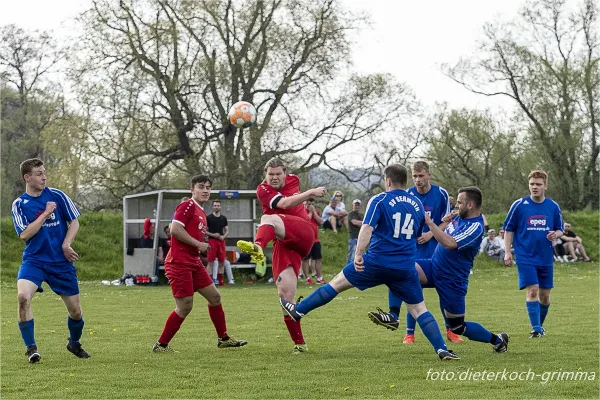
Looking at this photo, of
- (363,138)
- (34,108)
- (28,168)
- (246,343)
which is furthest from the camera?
(34,108)

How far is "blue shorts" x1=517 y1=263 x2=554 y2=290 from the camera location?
1072 centimetres

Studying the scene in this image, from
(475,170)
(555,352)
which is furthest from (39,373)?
(475,170)

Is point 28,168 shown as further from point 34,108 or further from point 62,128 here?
point 34,108

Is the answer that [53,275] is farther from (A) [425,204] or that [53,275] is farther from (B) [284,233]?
(A) [425,204]

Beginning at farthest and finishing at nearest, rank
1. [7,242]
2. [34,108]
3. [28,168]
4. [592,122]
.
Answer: [592,122]
[34,108]
[7,242]
[28,168]

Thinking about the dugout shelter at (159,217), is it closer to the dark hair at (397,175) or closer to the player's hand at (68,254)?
the player's hand at (68,254)

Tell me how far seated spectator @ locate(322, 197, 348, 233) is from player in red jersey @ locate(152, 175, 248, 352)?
15649mm

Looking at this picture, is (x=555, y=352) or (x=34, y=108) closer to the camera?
(x=555, y=352)

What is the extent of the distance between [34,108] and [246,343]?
32.7 meters

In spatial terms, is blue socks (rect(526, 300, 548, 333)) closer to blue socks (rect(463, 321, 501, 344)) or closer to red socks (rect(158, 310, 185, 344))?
blue socks (rect(463, 321, 501, 344))

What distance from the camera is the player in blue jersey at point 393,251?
26.7 feet

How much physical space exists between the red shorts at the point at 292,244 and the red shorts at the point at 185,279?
0.83m

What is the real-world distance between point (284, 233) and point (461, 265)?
1791 mm

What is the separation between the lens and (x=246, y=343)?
9.70 m
